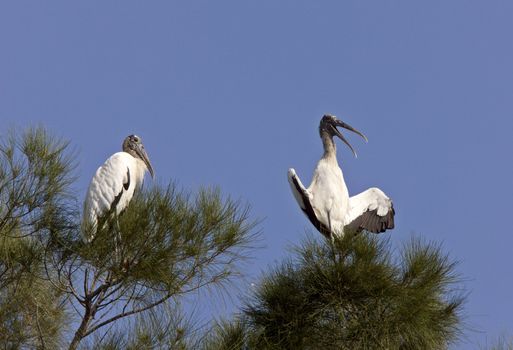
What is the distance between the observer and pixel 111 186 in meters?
6.79

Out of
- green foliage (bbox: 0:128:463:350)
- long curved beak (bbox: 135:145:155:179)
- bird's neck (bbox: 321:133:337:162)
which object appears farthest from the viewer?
bird's neck (bbox: 321:133:337:162)

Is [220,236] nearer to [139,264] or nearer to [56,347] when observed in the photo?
[139,264]

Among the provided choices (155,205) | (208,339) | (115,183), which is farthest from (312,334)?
(115,183)

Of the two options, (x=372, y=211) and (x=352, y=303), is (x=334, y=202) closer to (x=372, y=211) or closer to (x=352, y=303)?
(x=372, y=211)

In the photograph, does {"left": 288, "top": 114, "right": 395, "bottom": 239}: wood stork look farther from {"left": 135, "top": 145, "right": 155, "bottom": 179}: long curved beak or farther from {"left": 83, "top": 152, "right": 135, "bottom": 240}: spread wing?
{"left": 83, "top": 152, "right": 135, "bottom": 240}: spread wing

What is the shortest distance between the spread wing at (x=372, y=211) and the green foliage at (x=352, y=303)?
1.96 metres

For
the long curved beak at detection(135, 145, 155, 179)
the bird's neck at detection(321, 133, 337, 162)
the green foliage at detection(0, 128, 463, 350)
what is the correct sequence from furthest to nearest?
the bird's neck at detection(321, 133, 337, 162) < the long curved beak at detection(135, 145, 155, 179) < the green foliage at detection(0, 128, 463, 350)

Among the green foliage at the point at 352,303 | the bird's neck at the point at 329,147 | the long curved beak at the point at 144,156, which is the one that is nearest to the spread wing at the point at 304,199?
the bird's neck at the point at 329,147

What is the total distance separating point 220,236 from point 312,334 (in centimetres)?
64

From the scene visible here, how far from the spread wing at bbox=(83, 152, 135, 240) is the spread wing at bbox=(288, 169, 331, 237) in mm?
1007

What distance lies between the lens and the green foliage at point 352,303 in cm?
545

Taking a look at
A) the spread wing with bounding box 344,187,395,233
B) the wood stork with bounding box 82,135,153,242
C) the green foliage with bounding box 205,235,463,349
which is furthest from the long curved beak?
the green foliage with bounding box 205,235,463,349

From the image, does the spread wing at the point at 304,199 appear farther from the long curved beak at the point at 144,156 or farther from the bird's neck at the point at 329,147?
the long curved beak at the point at 144,156

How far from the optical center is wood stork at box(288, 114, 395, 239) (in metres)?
7.32
